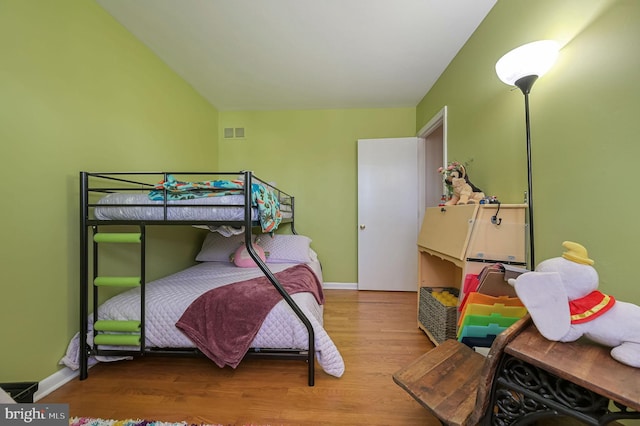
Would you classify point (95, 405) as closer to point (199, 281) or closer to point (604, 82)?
point (199, 281)

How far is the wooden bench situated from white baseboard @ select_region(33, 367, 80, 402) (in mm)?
1819

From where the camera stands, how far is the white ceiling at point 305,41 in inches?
62.1

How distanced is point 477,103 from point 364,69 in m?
1.05

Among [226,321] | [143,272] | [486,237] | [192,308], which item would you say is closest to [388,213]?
[486,237]

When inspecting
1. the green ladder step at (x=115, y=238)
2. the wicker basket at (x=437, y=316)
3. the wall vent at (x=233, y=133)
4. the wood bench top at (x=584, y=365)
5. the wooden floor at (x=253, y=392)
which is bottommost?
the wooden floor at (x=253, y=392)

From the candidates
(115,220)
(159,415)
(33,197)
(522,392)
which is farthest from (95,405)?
(522,392)

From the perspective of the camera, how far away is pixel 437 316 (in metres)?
1.67

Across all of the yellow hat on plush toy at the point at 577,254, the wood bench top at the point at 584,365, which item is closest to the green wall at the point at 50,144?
the wood bench top at the point at 584,365

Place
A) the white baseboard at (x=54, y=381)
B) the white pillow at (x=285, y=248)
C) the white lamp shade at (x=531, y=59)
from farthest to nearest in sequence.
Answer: the white pillow at (x=285, y=248) < the white baseboard at (x=54, y=381) < the white lamp shade at (x=531, y=59)

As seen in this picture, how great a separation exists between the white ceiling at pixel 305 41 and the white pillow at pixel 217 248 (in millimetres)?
1690

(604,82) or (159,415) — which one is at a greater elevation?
(604,82)

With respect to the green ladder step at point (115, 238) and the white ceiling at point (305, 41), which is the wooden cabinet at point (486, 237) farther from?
the green ladder step at point (115, 238)

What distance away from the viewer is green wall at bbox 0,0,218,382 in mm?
1137

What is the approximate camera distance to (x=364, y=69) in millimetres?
2244
